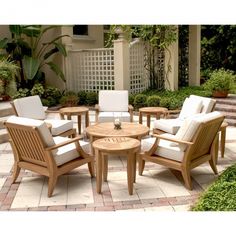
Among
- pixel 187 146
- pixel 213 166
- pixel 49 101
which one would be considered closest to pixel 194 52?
pixel 49 101

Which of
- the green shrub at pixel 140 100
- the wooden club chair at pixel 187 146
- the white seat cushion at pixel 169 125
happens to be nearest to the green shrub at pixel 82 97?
the green shrub at pixel 140 100

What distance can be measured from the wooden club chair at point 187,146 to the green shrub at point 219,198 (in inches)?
22.9

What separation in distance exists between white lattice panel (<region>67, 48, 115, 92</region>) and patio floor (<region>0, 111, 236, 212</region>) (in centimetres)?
603

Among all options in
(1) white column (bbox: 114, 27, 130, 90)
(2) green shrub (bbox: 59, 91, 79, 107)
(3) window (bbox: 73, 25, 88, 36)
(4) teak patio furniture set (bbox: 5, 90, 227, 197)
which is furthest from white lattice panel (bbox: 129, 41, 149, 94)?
(4) teak patio furniture set (bbox: 5, 90, 227, 197)

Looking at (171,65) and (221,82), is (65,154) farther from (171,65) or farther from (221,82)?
(171,65)

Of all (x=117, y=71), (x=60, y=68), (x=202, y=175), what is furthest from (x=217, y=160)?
(x=60, y=68)

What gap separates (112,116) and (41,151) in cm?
291

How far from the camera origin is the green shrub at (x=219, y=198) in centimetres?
379

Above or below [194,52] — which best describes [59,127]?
below

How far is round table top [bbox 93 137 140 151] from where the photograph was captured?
4.67m

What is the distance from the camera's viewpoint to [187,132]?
4.78 meters

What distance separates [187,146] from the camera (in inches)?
188
